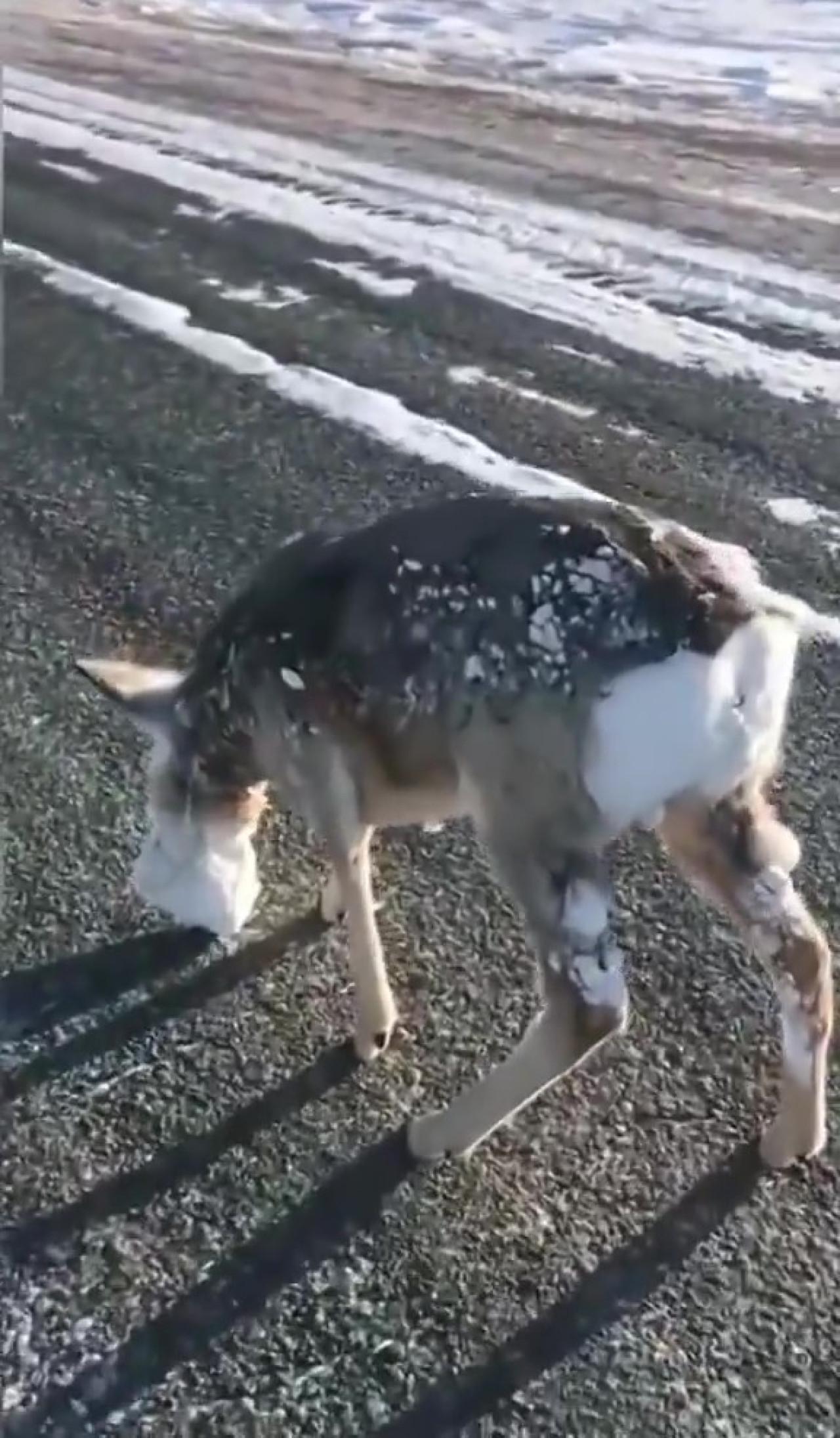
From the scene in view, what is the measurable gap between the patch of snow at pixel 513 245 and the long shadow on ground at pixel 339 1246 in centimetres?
223

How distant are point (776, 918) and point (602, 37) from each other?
14.8ft

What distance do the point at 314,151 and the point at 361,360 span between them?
1.48m

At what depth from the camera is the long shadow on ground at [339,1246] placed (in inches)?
70.4

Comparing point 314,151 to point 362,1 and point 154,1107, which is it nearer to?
point 362,1

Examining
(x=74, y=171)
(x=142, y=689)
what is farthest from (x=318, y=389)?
(x=142, y=689)

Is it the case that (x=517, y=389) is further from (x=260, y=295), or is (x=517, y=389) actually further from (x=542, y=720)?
(x=542, y=720)

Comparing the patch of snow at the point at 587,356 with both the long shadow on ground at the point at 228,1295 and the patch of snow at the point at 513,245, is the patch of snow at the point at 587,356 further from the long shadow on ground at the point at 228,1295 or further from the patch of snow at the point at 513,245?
the long shadow on ground at the point at 228,1295


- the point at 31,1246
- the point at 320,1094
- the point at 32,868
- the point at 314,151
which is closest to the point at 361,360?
the point at 314,151

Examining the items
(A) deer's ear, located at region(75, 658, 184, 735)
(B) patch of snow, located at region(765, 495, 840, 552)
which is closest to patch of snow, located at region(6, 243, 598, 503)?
(B) patch of snow, located at region(765, 495, 840, 552)

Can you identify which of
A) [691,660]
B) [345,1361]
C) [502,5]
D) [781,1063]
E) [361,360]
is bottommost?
[345,1361]

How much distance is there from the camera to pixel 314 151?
5191mm

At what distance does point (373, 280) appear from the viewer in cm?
440

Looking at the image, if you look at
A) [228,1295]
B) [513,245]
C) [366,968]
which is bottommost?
[228,1295]

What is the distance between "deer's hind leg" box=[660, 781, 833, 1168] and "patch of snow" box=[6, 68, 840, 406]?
2050mm
